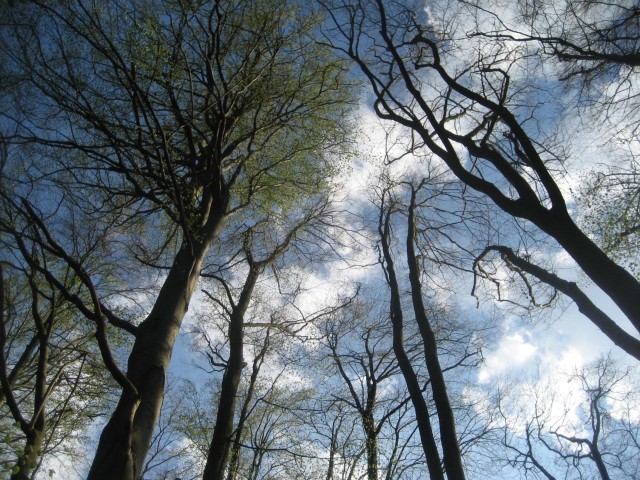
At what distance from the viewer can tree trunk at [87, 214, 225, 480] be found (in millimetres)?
2592

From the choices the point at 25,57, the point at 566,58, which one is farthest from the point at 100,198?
the point at 566,58

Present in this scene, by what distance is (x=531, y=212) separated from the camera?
179 inches

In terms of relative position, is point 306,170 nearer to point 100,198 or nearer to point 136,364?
point 100,198

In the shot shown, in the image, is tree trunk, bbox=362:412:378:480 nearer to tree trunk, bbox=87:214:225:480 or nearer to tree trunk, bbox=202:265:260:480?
tree trunk, bbox=202:265:260:480

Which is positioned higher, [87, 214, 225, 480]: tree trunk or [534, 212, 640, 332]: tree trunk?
[534, 212, 640, 332]: tree trunk

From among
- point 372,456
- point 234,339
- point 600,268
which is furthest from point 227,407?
point 372,456

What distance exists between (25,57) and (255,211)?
255 inches

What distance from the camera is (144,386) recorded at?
10.5ft

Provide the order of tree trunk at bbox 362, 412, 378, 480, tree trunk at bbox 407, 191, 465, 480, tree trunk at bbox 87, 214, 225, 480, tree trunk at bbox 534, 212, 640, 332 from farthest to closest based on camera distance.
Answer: tree trunk at bbox 362, 412, 378, 480
tree trunk at bbox 407, 191, 465, 480
tree trunk at bbox 534, 212, 640, 332
tree trunk at bbox 87, 214, 225, 480

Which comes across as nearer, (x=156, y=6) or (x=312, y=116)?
(x=156, y=6)

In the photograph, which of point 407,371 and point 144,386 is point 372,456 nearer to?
point 407,371

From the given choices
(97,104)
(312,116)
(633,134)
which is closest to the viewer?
(97,104)

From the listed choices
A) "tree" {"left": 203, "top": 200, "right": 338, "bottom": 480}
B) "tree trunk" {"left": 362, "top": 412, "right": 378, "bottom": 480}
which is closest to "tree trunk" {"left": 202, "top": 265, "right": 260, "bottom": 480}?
"tree" {"left": 203, "top": 200, "right": 338, "bottom": 480}

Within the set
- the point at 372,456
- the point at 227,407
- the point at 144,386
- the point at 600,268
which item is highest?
the point at 372,456
